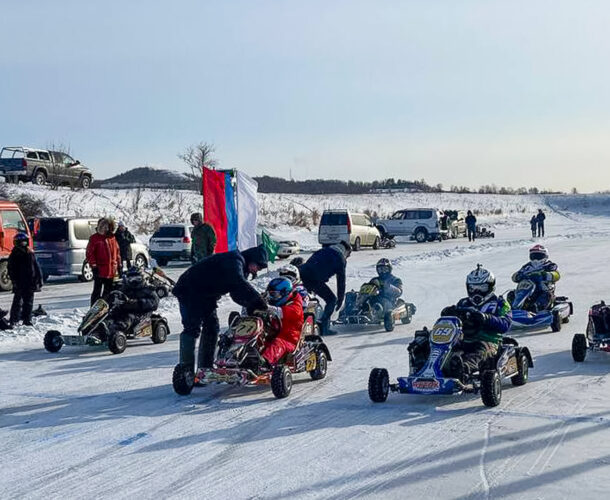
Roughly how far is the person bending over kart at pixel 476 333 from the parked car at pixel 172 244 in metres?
20.6

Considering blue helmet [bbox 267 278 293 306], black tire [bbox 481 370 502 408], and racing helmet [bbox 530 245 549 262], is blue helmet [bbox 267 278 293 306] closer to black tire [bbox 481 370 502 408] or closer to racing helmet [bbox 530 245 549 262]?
black tire [bbox 481 370 502 408]

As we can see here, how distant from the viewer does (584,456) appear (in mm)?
7184

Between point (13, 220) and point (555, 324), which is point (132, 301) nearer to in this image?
point (555, 324)

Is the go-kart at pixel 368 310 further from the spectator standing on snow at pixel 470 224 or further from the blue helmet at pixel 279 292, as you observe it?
the spectator standing on snow at pixel 470 224

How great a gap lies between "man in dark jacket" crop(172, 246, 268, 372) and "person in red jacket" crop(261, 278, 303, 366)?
0.37 metres

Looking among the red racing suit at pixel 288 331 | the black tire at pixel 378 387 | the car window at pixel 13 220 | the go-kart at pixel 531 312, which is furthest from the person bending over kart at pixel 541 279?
the car window at pixel 13 220

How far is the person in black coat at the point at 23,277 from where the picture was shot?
49.0 feet

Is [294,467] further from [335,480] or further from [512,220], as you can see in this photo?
[512,220]

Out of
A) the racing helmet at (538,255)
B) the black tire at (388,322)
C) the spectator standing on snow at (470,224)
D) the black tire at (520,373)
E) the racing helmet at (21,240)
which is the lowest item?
the black tire at (520,373)

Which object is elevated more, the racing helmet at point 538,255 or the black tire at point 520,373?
the racing helmet at point 538,255

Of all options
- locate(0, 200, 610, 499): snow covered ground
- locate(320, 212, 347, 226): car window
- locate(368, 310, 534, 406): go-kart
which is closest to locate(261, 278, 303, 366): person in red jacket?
locate(0, 200, 610, 499): snow covered ground

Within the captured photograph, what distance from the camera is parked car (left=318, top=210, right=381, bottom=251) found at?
38719 millimetres

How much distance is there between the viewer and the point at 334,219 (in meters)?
39.1

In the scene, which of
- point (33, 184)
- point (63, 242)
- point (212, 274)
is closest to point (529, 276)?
point (212, 274)
